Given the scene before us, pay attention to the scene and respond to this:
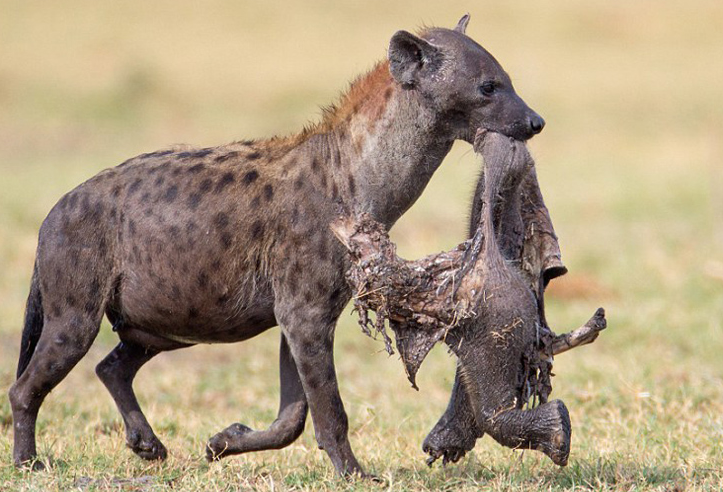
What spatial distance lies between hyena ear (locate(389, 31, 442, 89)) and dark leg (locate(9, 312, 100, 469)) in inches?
68.6

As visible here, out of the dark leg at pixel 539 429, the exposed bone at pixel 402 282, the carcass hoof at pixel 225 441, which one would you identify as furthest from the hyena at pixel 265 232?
the dark leg at pixel 539 429

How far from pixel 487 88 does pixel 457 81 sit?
0.13 metres

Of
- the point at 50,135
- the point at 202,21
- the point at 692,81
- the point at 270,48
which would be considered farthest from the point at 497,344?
the point at 202,21

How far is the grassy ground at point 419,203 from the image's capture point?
16.7ft

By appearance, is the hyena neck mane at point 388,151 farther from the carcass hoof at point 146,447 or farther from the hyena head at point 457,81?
the carcass hoof at point 146,447

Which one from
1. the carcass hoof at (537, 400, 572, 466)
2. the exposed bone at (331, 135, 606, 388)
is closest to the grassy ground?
the carcass hoof at (537, 400, 572, 466)

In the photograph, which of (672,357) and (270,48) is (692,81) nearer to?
(270,48)

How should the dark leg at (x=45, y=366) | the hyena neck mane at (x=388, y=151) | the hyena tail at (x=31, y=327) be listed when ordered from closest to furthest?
the hyena neck mane at (x=388, y=151) < the dark leg at (x=45, y=366) < the hyena tail at (x=31, y=327)

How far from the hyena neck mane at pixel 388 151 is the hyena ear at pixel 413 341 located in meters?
0.75

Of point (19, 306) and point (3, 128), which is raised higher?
point (3, 128)

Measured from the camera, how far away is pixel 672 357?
7605 mm

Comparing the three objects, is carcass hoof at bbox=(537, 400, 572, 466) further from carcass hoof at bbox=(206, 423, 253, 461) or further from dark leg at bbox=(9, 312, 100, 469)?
dark leg at bbox=(9, 312, 100, 469)

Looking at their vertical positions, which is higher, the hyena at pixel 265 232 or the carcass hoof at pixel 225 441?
the hyena at pixel 265 232

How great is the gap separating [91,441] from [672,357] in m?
4.08
